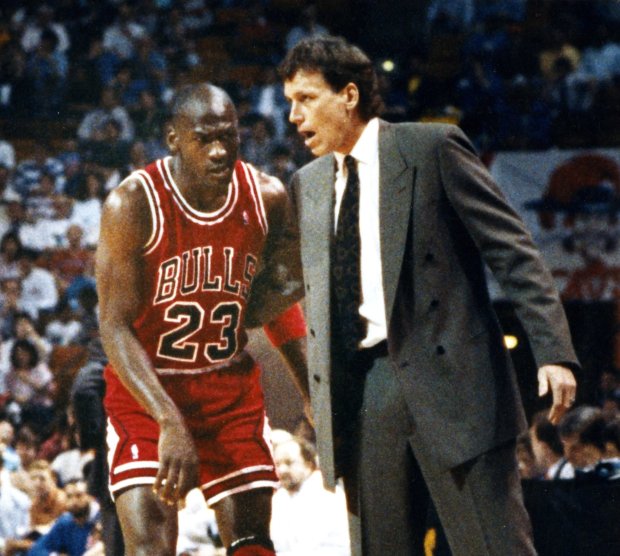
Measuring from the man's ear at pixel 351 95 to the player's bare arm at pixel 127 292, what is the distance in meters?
0.70

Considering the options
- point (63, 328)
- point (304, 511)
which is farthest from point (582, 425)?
point (63, 328)

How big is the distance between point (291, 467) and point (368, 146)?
2.72m

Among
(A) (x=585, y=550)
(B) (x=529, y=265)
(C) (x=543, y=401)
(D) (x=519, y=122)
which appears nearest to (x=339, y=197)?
(B) (x=529, y=265)

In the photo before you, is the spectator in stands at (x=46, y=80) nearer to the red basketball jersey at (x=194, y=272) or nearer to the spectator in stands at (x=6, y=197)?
the spectator in stands at (x=6, y=197)

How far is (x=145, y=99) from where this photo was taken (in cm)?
1157

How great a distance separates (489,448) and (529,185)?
7.28 metres

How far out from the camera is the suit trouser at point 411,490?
290cm

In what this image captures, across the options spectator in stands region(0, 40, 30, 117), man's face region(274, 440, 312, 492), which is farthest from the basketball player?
spectator in stands region(0, 40, 30, 117)

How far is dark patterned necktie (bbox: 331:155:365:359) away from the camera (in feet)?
10.0

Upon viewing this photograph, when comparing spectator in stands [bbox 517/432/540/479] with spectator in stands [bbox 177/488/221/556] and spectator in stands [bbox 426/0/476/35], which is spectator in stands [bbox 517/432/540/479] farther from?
spectator in stands [bbox 426/0/476/35]

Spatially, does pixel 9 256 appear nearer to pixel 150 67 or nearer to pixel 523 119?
pixel 150 67

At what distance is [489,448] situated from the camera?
9.55 ft

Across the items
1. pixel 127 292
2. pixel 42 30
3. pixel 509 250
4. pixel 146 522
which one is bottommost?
pixel 146 522

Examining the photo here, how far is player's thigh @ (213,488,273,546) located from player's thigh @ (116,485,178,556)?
0.17m
